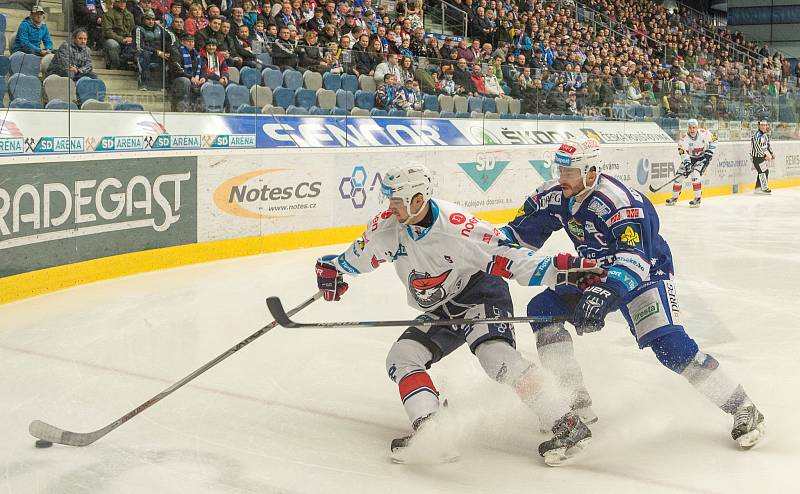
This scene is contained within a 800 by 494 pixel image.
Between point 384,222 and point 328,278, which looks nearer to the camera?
point 384,222

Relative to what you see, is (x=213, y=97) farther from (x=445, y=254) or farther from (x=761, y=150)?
(x=761, y=150)

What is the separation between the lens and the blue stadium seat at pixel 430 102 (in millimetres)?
11539

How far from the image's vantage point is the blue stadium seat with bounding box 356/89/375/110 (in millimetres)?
10773

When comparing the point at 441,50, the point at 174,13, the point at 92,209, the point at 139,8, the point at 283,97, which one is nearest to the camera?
the point at 92,209

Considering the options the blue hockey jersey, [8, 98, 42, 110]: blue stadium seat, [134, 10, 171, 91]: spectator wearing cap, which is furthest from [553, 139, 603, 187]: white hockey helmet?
[134, 10, 171, 91]: spectator wearing cap

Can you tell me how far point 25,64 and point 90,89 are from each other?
73 centimetres

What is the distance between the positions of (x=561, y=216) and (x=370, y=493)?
60.5 inches

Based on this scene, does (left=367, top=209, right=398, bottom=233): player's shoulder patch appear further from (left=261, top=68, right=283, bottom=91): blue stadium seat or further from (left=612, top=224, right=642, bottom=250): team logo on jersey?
(left=261, top=68, right=283, bottom=91): blue stadium seat

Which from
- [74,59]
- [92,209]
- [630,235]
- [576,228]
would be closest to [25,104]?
[74,59]

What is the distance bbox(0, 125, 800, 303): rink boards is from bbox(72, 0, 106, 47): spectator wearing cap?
1.03 m

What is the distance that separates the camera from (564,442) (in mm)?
3570

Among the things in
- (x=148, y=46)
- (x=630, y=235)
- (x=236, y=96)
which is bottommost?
(x=630, y=235)

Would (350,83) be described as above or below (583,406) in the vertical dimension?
above

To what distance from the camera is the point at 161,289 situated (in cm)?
737
